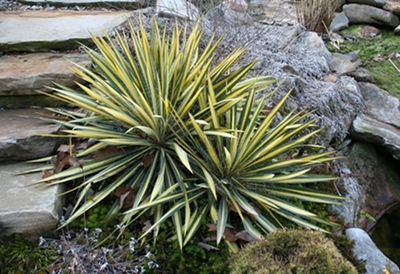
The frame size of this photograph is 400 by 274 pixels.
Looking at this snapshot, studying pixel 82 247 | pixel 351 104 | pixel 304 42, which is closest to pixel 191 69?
pixel 82 247

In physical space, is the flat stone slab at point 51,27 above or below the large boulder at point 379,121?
above

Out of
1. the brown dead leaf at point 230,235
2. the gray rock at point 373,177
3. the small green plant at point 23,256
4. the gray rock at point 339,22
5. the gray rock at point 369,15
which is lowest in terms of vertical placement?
the gray rock at point 373,177

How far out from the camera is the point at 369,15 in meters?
6.38

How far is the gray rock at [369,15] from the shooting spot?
6.27m

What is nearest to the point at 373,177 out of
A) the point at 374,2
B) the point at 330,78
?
the point at 330,78

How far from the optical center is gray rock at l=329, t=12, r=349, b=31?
20.4 feet

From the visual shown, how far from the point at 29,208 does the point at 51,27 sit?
2.05m

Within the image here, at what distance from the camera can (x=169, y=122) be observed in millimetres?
2846

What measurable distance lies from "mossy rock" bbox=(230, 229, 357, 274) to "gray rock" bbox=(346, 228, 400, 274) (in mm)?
669

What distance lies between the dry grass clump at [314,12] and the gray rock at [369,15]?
56 centimetres

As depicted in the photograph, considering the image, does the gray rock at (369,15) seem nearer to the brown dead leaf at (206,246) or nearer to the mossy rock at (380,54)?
the mossy rock at (380,54)

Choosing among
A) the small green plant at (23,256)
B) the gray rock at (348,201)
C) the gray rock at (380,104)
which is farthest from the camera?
the gray rock at (380,104)

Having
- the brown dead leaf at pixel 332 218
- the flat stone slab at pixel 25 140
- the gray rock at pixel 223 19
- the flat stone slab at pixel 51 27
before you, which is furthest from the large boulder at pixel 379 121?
the flat stone slab at pixel 25 140

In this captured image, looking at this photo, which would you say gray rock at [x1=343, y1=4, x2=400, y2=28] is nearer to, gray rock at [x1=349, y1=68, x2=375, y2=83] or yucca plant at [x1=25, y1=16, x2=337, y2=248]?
gray rock at [x1=349, y1=68, x2=375, y2=83]
